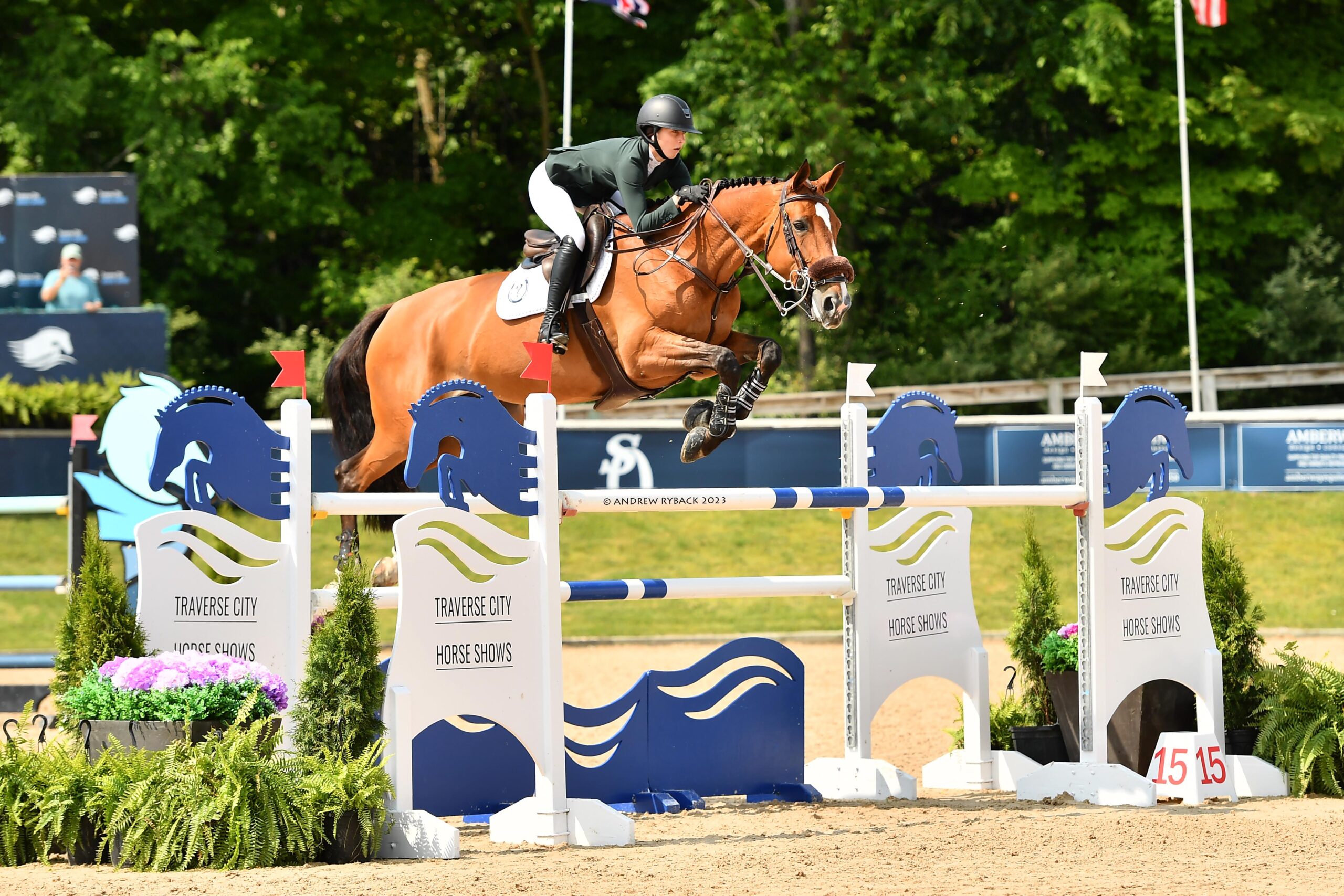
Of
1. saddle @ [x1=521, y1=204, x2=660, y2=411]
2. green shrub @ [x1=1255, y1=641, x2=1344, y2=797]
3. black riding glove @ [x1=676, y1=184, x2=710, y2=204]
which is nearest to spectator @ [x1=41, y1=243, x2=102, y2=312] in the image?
saddle @ [x1=521, y1=204, x2=660, y2=411]

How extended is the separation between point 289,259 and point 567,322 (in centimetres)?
1885

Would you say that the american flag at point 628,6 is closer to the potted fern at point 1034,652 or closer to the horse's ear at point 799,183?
the horse's ear at point 799,183

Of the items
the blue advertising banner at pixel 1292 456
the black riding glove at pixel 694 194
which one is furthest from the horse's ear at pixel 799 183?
the blue advertising banner at pixel 1292 456

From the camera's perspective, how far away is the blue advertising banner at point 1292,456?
1279 cm

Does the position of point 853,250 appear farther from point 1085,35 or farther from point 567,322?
point 567,322

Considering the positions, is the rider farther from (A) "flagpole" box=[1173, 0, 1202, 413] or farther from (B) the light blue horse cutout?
(A) "flagpole" box=[1173, 0, 1202, 413]

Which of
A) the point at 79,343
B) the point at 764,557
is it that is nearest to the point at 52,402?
the point at 79,343

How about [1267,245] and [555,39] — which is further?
[555,39]

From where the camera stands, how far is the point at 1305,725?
5.62 meters

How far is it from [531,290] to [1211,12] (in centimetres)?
1260

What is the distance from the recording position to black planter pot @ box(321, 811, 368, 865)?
13.7 feet

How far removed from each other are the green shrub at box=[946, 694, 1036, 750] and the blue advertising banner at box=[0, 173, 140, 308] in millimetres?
11593

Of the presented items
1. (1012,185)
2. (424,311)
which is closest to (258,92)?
(1012,185)

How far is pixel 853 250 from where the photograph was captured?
21.5 meters
